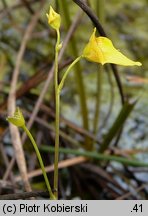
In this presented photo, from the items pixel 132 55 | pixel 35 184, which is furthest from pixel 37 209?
pixel 132 55

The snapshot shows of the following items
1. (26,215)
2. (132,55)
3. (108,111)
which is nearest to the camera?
(26,215)

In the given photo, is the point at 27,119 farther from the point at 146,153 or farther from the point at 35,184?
the point at 146,153

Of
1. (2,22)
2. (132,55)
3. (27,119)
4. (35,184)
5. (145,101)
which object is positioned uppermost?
(2,22)

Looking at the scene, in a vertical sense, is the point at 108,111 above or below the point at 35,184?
above

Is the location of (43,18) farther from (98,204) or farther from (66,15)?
(98,204)

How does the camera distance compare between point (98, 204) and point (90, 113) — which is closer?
point (98, 204)

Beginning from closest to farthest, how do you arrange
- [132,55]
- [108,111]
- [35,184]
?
[35,184], [108,111], [132,55]

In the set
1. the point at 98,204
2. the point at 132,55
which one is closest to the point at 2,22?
the point at 132,55
